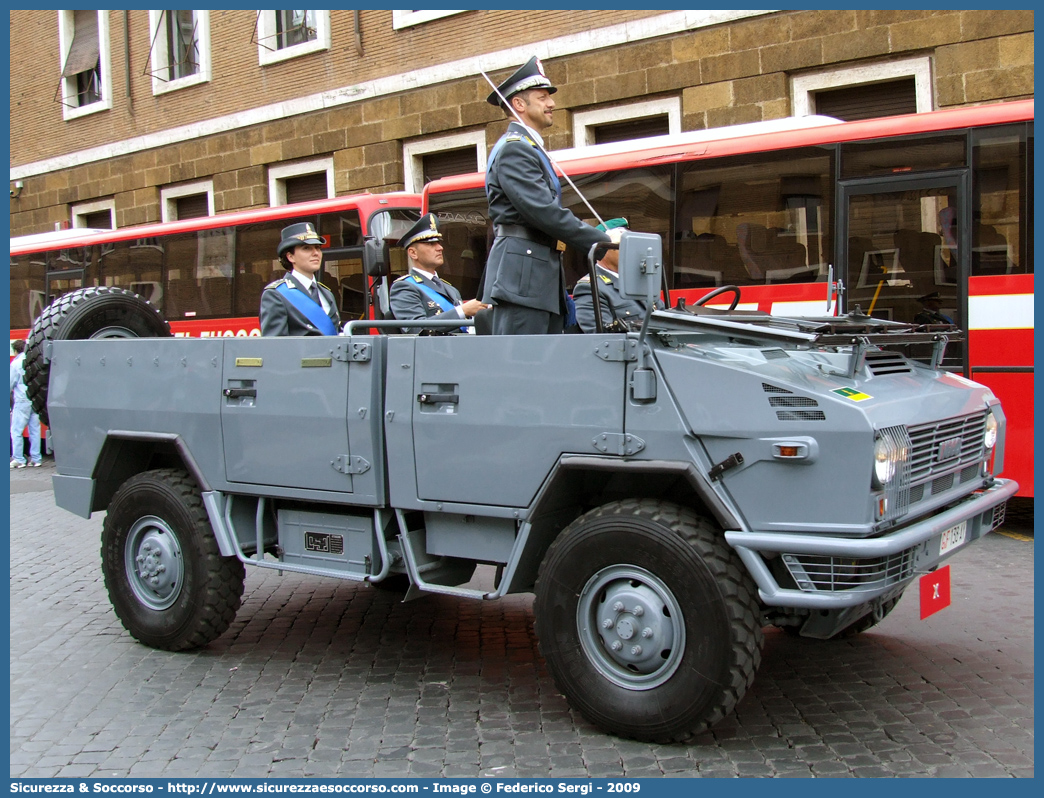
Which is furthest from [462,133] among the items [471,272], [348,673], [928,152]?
[348,673]

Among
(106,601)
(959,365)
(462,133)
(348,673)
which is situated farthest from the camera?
(462,133)

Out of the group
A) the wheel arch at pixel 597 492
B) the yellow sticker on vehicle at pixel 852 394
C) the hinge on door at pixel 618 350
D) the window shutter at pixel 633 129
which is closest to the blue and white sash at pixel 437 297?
the wheel arch at pixel 597 492

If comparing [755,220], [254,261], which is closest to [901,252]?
[755,220]

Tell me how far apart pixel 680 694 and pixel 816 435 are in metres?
1.06

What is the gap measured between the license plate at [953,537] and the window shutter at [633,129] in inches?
485

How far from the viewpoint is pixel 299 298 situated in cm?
600

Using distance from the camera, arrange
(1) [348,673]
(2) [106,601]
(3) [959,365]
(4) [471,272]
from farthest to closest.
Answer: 1. (4) [471,272]
2. (3) [959,365]
3. (2) [106,601]
4. (1) [348,673]

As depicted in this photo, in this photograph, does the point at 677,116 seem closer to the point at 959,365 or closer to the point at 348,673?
A: the point at 959,365

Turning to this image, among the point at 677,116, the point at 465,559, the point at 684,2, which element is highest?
the point at 684,2

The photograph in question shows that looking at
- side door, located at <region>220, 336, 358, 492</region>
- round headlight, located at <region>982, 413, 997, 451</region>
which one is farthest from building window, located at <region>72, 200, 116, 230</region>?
round headlight, located at <region>982, 413, 997, 451</region>

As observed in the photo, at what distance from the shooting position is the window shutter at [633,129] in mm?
16094

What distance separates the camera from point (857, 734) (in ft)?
13.4

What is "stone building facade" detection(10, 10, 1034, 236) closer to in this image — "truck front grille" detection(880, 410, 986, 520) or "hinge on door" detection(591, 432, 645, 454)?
"truck front grille" detection(880, 410, 986, 520)

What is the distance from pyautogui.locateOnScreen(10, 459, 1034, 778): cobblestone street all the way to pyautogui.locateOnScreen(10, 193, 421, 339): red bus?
322 inches
